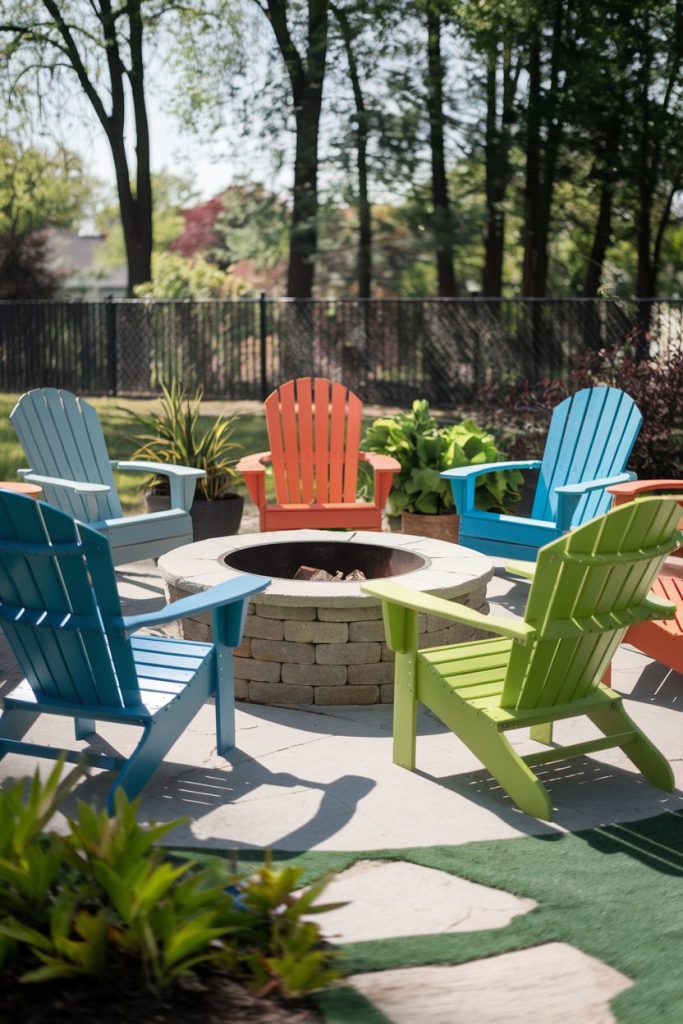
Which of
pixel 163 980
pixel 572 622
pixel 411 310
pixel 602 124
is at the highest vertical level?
pixel 602 124

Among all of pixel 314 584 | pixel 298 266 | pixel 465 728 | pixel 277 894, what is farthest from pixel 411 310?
pixel 277 894

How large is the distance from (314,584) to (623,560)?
149cm

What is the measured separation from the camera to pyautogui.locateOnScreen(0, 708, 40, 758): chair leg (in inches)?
139

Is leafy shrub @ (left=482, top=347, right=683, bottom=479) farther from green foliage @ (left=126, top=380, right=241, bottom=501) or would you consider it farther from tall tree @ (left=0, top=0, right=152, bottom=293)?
tall tree @ (left=0, top=0, right=152, bottom=293)

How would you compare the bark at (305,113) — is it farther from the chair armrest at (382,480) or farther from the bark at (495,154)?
the chair armrest at (382,480)

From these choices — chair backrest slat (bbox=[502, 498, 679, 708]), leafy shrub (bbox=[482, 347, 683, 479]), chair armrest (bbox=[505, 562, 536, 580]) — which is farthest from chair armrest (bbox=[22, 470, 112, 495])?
leafy shrub (bbox=[482, 347, 683, 479])

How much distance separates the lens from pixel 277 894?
2289mm

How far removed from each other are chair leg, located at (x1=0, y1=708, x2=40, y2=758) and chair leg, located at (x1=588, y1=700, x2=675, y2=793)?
6.01 feet

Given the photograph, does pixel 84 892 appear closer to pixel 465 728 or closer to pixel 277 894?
pixel 277 894

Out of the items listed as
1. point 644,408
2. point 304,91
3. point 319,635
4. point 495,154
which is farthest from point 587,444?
point 304,91

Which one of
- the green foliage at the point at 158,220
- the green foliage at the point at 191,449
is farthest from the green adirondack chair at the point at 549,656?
the green foliage at the point at 158,220

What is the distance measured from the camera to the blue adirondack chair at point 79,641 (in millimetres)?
3176

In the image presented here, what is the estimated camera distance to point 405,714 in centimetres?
373

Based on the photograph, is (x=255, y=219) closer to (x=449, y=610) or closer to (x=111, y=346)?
(x=111, y=346)
